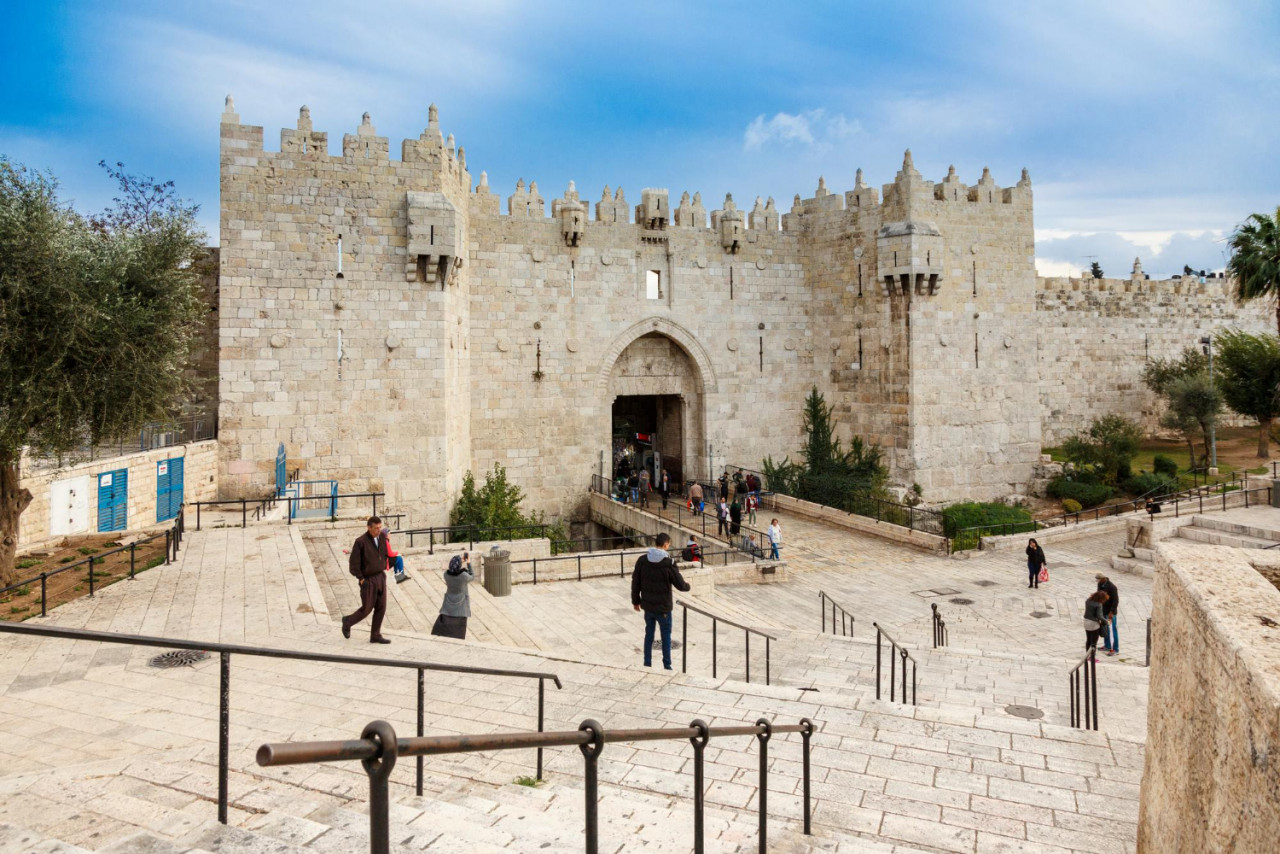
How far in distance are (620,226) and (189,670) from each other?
57.7 feet

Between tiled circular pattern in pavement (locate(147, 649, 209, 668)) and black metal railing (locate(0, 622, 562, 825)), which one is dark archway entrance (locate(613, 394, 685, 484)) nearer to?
tiled circular pattern in pavement (locate(147, 649, 209, 668))

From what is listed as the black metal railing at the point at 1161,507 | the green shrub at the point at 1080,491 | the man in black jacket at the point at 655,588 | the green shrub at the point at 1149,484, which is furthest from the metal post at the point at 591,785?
the green shrub at the point at 1149,484

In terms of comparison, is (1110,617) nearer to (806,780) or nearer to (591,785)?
(806,780)

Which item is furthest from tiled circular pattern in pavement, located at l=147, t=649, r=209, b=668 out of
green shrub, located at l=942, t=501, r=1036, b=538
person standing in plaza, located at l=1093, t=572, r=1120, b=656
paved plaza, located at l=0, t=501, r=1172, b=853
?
green shrub, located at l=942, t=501, r=1036, b=538

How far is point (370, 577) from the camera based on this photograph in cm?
741

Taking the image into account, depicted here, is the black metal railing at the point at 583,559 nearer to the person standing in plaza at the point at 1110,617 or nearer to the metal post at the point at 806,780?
the person standing in plaza at the point at 1110,617

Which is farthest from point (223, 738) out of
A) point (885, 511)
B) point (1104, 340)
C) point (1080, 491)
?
point (1104, 340)

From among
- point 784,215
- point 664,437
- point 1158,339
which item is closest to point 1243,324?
point 1158,339

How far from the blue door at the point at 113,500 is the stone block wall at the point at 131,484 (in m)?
0.07

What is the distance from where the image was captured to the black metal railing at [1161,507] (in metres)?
18.1

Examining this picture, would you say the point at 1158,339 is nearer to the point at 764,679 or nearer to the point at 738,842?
the point at 764,679

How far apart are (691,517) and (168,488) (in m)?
11.2

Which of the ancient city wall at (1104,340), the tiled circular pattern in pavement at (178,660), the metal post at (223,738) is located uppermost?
the ancient city wall at (1104,340)

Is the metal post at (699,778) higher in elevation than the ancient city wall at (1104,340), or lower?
lower
